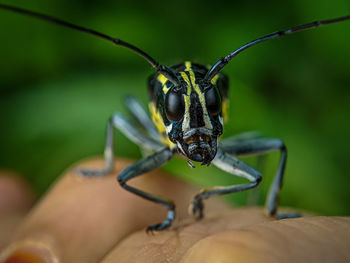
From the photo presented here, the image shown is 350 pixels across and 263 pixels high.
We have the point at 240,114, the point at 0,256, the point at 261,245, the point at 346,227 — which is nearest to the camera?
the point at 261,245

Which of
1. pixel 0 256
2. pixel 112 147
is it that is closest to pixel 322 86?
pixel 112 147

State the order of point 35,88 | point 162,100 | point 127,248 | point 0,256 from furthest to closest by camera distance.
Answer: point 35,88, point 162,100, point 0,256, point 127,248

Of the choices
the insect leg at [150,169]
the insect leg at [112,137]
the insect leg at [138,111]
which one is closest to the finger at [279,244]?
the insect leg at [150,169]

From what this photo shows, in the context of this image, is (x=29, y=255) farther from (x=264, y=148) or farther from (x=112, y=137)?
(x=264, y=148)

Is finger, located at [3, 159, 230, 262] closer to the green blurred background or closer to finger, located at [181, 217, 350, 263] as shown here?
the green blurred background

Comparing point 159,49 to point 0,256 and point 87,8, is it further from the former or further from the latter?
point 0,256

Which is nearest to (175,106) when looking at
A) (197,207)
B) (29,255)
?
(197,207)

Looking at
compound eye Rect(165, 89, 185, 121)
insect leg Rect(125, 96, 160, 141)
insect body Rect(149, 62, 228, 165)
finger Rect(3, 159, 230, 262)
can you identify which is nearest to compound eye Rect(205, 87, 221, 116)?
insect body Rect(149, 62, 228, 165)
